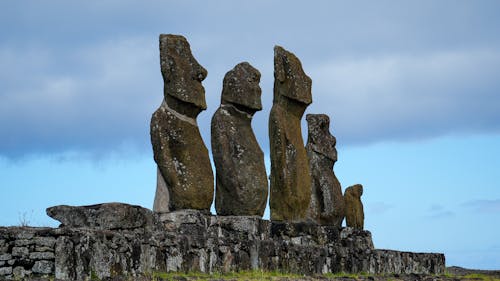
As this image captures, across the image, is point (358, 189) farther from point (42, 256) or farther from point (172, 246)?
point (42, 256)

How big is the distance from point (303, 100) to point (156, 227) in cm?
709

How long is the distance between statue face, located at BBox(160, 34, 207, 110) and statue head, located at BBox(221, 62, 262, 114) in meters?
1.05

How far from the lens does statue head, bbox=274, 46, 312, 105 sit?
24859 millimetres

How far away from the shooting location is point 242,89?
22562 millimetres

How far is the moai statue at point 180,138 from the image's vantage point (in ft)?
67.9

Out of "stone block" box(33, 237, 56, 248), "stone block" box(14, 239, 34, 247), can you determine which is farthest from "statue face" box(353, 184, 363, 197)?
"stone block" box(14, 239, 34, 247)

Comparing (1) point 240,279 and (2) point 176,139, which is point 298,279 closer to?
(1) point 240,279

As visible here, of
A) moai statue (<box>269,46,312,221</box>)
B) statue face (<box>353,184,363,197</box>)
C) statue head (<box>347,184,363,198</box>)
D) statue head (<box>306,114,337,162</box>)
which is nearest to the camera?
moai statue (<box>269,46,312,221</box>)

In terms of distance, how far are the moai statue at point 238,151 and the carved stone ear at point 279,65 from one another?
2.03m

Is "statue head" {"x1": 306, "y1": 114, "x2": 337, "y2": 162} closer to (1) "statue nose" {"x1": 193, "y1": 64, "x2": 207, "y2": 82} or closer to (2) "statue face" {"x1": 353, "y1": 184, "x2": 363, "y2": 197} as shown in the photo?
(2) "statue face" {"x1": 353, "y1": 184, "x2": 363, "y2": 197}

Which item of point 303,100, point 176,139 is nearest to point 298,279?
point 176,139

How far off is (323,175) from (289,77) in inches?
122

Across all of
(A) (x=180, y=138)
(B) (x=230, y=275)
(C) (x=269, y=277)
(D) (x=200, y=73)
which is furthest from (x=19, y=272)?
(D) (x=200, y=73)

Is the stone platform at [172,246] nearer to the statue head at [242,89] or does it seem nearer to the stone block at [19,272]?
the stone block at [19,272]
